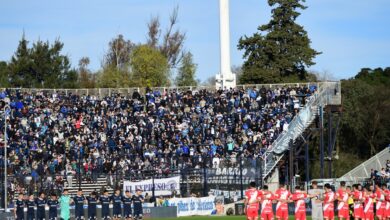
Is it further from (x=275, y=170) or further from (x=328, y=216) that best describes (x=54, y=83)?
(x=328, y=216)

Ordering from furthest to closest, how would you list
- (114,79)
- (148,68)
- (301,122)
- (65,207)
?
(114,79) < (148,68) < (301,122) < (65,207)

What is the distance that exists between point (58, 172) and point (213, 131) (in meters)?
12.2

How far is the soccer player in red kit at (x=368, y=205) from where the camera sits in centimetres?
3781

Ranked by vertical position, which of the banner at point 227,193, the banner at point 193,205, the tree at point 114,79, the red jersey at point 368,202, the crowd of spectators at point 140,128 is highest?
the tree at point 114,79

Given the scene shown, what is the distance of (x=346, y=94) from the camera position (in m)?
88.6

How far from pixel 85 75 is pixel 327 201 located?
8254 centimetres

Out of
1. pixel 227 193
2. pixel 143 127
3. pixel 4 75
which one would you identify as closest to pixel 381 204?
pixel 227 193

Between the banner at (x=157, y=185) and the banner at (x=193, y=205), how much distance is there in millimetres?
1535

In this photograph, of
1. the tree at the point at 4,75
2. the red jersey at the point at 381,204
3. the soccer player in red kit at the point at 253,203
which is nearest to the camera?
the soccer player in red kit at the point at 253,203

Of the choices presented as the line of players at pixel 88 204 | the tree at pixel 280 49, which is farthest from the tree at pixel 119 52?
the line of players at pixel 88 204

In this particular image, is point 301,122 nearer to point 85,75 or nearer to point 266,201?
point 266,201

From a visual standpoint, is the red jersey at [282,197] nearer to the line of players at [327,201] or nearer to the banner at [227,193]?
the line of players at [327,201]

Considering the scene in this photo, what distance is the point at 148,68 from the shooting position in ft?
316

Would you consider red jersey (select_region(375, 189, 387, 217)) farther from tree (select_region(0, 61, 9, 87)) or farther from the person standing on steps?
tree (select_region(0, 61, 9, 87))
